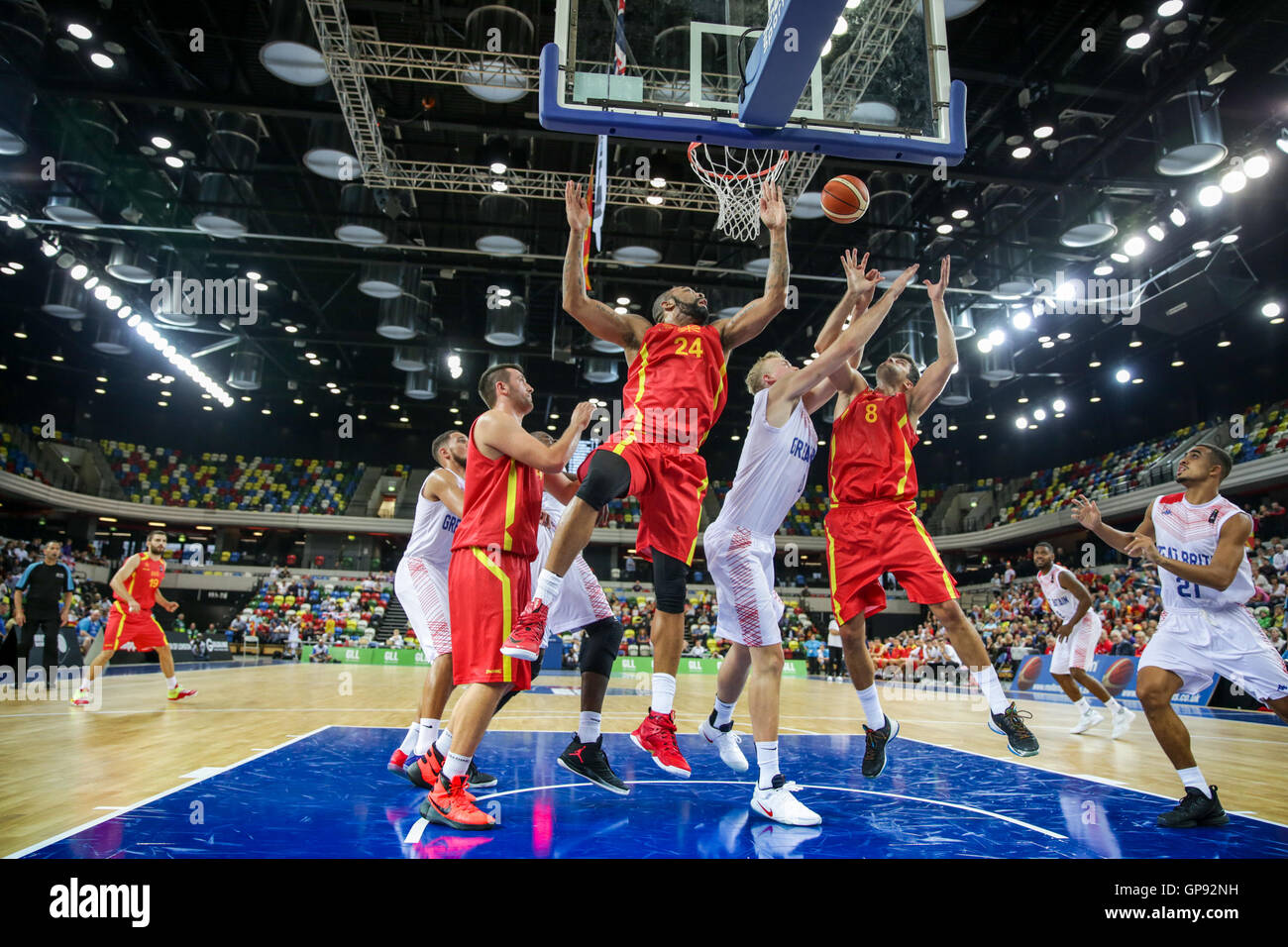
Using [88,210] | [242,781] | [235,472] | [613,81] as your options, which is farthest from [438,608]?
[235,472]

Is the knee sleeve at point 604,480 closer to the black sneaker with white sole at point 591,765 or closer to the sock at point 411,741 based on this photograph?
the black sneaker with white sole at point 591,765

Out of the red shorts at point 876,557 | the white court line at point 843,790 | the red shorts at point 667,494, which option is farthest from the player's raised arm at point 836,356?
the white court line at point 843,790

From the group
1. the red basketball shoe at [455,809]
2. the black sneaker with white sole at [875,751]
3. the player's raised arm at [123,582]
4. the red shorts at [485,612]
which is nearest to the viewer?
the red basketball shoe at [455,809]

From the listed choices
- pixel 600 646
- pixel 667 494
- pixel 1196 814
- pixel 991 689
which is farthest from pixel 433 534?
pixel 1196 814

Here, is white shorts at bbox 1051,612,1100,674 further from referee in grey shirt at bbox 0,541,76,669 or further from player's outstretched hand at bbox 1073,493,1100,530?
referee in grey shirt at bbox 0,541,76,669

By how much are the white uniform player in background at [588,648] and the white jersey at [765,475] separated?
3.00 feet

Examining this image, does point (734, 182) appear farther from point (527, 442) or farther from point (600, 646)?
point (600, 646)

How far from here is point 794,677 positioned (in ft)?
73.6

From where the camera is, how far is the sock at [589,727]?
406cm

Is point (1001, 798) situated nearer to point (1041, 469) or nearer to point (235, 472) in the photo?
point (1041, 469)

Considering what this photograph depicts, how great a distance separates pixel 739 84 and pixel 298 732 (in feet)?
20.6

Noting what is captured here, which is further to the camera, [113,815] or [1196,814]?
[1196,814]

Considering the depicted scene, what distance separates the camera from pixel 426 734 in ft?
14.2
